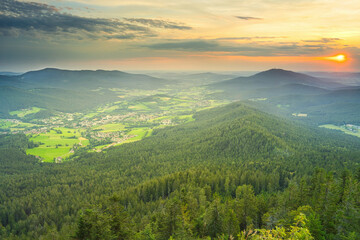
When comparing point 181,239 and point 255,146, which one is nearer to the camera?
point 181,239

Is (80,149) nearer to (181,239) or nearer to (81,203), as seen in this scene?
(81,203)

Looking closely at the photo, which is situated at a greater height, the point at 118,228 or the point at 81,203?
the point at 118,228

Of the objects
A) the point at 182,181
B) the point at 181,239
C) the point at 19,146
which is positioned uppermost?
the point at 181,239

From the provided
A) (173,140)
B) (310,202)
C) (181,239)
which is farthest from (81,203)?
(173,140)

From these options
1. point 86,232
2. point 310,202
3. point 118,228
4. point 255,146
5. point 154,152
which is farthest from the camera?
point 154,152

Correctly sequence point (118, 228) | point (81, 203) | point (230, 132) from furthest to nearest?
point (230, 132)
point (81, 203)
point (118, 228)

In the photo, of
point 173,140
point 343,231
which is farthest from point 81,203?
point 173,140
